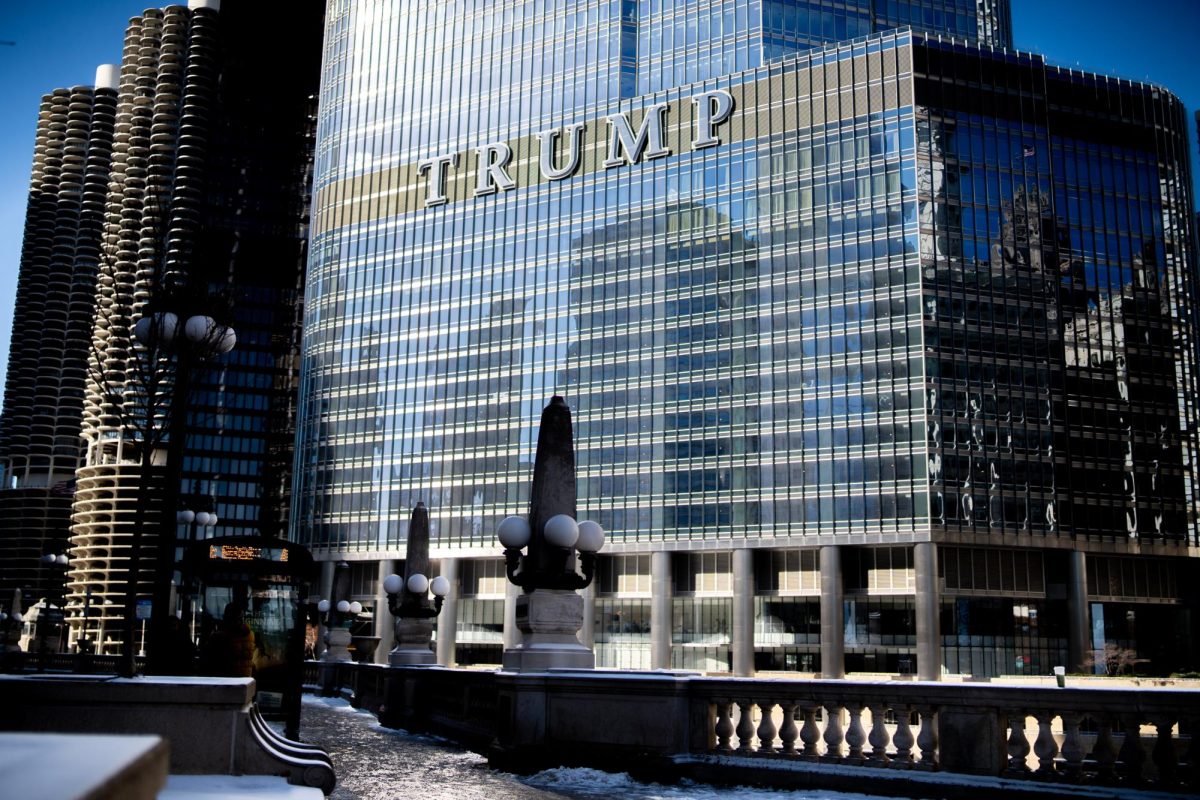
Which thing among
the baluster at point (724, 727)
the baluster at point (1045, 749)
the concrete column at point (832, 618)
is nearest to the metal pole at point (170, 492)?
the baluster at point (724, 727)

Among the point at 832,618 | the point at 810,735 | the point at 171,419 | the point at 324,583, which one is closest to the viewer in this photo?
the point at 810,735

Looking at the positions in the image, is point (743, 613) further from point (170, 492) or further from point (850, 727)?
point (170, 492)

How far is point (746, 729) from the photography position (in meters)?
15.6

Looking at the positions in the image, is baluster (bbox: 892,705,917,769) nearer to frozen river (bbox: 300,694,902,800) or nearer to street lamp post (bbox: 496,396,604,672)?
frozen river (bbox: 300,694,902,800)

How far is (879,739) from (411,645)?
19030 mm

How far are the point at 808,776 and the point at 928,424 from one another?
72.0m

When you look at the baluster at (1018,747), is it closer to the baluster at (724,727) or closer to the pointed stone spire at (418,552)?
the baluster at (724,727)

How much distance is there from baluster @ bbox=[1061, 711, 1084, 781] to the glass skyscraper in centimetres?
6915

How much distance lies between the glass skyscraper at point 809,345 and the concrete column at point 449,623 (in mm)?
380

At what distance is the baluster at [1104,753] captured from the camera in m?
12.2

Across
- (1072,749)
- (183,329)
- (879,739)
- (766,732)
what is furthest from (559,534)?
(1072,749)

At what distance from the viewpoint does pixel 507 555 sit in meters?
20.6

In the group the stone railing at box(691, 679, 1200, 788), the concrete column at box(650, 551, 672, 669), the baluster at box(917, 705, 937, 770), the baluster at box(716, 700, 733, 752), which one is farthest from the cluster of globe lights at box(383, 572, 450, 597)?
the concrete column at box(650, 551, 672, 669)

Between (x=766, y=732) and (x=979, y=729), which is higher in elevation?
(x=979, y=729)
